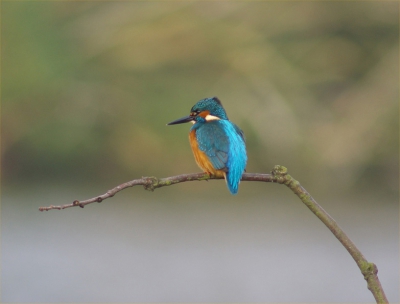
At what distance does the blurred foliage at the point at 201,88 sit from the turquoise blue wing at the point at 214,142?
98.5 inches

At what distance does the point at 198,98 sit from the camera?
4953 mm

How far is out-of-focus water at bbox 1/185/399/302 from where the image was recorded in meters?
3.85

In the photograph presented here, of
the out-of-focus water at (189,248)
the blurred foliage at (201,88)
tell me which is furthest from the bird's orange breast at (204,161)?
the blurred foliage at (201,88)

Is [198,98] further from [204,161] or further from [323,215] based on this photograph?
[323,215]

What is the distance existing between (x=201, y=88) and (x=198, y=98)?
11 cm

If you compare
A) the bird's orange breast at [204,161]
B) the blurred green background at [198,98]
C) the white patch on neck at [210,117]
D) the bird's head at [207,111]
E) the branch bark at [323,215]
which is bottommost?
the branch bark at [323,215]

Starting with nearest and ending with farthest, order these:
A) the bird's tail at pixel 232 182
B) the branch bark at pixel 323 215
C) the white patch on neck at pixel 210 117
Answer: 1. the branch bark at pixel 323 215
2. the bird's tail at pixel 232 182
3. the white patch on neck at pixel 210 117

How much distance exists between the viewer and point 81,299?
3748 millimetres

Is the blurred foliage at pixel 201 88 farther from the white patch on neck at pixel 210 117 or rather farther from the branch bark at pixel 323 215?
the branch bark at pixel 323 215

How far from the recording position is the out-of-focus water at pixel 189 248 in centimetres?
385

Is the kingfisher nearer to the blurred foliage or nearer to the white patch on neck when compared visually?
the white patch on neck

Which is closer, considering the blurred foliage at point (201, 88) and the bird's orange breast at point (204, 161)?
the bird's orange breast at point (204, 161)

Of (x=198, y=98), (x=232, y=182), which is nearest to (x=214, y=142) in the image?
(x=232, y=182)

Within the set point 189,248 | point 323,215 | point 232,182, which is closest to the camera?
point 323,215
